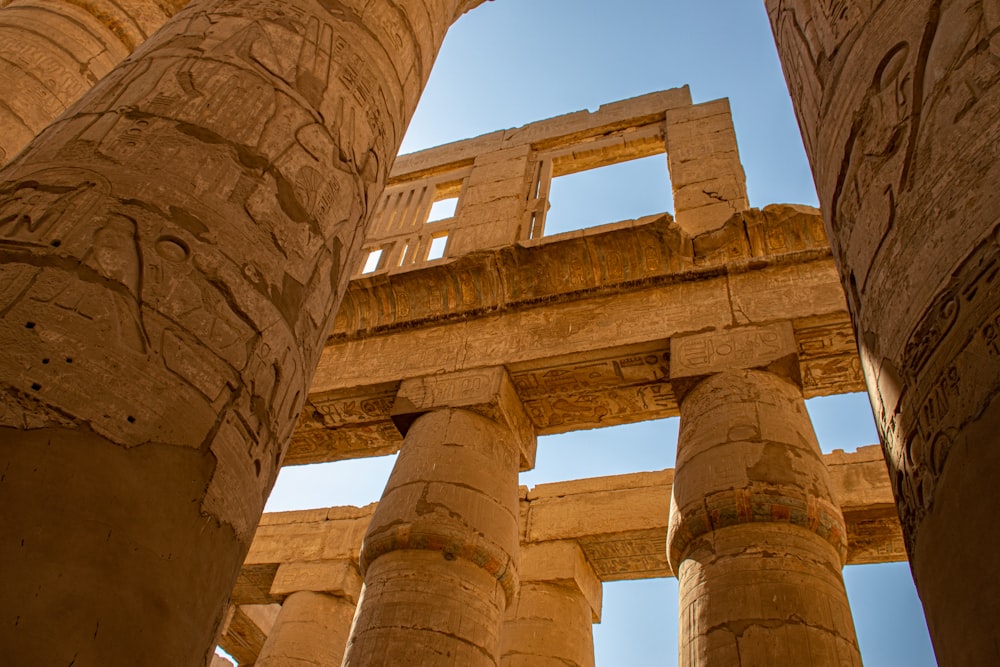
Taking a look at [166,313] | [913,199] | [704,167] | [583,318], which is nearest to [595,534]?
[583,318]

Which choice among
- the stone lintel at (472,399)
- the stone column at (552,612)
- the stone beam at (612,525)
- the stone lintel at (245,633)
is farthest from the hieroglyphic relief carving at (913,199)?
the stone lintel at (245,633)

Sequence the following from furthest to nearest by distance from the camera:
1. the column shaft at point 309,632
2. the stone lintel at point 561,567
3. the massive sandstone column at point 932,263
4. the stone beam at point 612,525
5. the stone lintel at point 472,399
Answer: the column shaft at point 309,632, the stone lintel at point 561,567, the stone beam at point 612,525, the stone lintel at point 472,399, the massive sandstone column at point 932,263

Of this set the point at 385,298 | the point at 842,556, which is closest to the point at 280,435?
the point at 842,556

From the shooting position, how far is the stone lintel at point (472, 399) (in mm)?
6020

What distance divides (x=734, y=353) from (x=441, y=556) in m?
2.44

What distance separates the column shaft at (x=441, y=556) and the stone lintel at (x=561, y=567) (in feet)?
7.75

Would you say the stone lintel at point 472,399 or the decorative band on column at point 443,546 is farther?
the stone lintel at point 472,399

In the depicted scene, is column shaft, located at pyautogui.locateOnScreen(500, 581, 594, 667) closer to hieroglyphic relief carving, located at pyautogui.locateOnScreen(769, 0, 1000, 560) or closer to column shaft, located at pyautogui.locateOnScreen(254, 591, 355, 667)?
column shaft, located at pyautogui.locateOnScreen(254, 591, 355, 667)

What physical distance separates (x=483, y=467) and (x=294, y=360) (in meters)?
3.45

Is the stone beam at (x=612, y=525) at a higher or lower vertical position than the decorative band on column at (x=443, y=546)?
higher

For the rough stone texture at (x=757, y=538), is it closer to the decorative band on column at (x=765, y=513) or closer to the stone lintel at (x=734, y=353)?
the decorative band on column at (x=765, y=513)

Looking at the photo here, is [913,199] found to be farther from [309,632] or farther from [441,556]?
[309,632]

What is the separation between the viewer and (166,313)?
1.84 m

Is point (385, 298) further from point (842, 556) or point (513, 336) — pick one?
point (842, 556)
